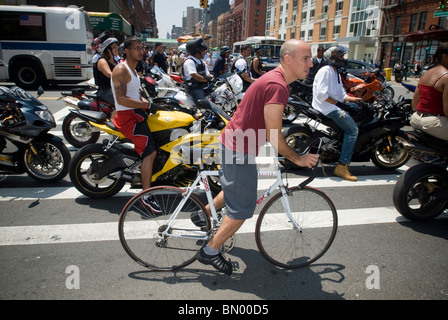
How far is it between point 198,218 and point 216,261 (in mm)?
422

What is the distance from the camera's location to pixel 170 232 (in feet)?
10.0

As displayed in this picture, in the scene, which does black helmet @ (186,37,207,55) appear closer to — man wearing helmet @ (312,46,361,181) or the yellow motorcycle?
→ man wearing helmet @ (312,46,361,181)

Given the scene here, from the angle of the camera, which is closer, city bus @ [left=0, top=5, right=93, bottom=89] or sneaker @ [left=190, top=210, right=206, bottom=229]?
sneaker @ [left=190, top=210, right=206, bottom=229]

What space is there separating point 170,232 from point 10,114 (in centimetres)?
343

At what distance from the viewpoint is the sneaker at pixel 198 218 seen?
3041 millimetres

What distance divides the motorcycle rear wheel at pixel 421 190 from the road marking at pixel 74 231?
Answer: 0.22m

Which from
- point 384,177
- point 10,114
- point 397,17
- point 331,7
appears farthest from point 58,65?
point 331,7

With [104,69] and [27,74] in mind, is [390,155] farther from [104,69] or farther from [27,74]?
[27,74]

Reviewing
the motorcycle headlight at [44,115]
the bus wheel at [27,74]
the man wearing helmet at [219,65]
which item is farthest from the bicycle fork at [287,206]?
the bus wheel at [27,74]

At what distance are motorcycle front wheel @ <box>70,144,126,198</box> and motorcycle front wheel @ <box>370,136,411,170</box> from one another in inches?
179

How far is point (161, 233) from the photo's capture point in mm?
3070

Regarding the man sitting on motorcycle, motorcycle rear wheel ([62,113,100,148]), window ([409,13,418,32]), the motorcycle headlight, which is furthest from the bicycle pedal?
window ([409,13,418,32])

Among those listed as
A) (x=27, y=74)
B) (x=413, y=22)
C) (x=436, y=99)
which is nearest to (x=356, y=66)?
(x=436, y=99)

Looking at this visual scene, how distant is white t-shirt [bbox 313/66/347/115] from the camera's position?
17.5ft
